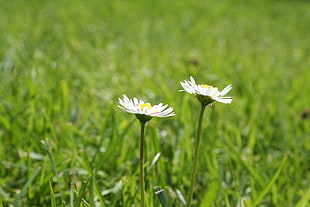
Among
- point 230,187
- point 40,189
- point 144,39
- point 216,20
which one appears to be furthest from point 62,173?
point 216,20

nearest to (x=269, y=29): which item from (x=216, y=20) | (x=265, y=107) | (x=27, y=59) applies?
(x=216, y=20)

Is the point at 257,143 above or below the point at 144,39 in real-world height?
below

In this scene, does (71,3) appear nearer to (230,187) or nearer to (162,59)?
(162,59)

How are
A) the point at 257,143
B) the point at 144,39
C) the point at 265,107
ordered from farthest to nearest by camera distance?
the point at 144,39
the point at 265,107
the point at 257,143

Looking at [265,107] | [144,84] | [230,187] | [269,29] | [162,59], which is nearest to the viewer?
[230,187]

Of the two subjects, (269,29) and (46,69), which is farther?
(269,29)

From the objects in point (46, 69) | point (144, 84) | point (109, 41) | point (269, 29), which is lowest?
point (144, 84)
